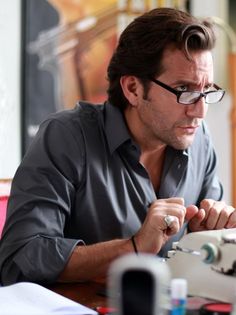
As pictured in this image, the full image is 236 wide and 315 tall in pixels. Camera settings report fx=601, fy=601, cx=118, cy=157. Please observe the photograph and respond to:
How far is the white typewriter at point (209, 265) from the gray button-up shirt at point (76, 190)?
313 mm

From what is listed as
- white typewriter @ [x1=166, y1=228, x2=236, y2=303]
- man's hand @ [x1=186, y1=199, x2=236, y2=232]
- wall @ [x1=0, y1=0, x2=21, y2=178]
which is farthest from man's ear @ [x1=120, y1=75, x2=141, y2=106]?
wall @ [x1=0, y1=0, x2=21, y2=178]

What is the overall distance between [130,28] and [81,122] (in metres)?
0.32

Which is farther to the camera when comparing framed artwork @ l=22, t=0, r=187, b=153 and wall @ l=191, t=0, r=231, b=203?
wall @ l=191, t=0, r=231, b=203

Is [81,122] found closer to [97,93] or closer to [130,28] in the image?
[130,28]

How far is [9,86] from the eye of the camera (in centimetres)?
286

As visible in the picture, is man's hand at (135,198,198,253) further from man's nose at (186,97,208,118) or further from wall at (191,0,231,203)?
wall at (191,0,231,203)

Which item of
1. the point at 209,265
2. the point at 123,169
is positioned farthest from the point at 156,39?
the point at 209,265

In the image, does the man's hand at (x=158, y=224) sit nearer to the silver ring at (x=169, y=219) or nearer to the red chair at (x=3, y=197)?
the silver ring at (x=169, y=219)

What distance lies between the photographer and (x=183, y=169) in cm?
189

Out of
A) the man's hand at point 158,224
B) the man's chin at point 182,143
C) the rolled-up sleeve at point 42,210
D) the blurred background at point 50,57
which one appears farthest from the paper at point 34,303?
the blurred background at point 50,57

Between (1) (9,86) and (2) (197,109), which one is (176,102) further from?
(1) (9,86)

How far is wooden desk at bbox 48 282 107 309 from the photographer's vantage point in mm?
1246

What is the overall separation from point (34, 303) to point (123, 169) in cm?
64

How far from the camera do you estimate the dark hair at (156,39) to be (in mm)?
1696
